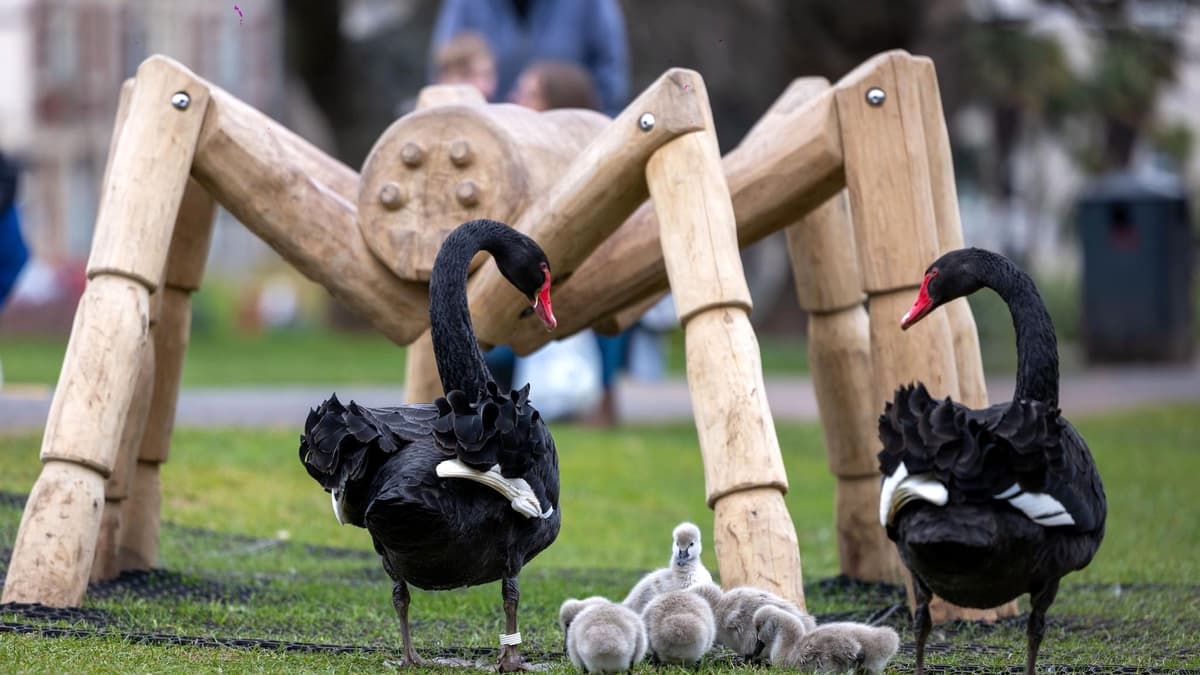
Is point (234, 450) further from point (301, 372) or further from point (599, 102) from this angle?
point (301, 372)

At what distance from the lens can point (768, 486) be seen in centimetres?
528

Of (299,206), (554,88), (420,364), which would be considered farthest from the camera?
(554,88)

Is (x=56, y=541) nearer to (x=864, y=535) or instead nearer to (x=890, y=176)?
(x=890, y=176)

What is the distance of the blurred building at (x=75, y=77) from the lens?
140 feet

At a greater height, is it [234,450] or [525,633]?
[234,450]

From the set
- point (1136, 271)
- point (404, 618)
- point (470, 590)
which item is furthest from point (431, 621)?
point (1136, 271)

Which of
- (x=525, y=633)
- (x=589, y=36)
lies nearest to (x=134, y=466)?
(x=525, y=633)

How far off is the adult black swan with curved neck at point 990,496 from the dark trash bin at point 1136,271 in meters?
16.4

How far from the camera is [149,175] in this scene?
583cm

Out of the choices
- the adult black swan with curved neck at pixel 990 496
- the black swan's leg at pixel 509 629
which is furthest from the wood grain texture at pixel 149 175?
the adult black swan with curved neck at pixel 990 496

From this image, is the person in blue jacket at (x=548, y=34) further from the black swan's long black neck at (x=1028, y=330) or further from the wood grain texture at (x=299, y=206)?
the black swan's long black neck at (x=1028, y=330)

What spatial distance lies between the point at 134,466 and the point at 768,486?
95.9 inches

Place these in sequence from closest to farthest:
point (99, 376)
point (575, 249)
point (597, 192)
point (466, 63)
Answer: point (99, 376) → point (597, 192) → point (575, 249) → point (466, 63)

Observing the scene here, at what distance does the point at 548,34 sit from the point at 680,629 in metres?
6.30
